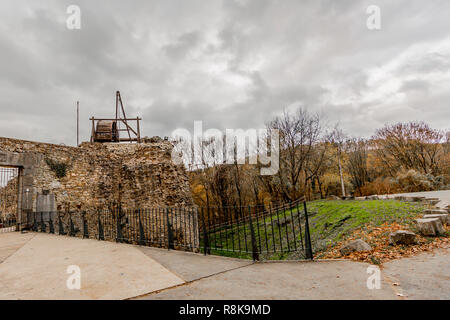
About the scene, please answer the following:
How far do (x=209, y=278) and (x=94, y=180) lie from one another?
12.2 metres

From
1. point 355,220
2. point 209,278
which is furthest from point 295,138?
point 209,278

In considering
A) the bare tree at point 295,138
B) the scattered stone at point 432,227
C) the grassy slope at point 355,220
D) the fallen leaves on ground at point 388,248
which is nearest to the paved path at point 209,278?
the fallen leaves on ground at point 388,248

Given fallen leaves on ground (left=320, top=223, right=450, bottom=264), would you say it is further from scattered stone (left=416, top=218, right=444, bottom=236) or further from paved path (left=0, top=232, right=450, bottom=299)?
paved path (left=0, top=232, right=450, bottom=299)

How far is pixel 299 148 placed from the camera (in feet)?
66.7

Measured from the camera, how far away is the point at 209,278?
3.68m

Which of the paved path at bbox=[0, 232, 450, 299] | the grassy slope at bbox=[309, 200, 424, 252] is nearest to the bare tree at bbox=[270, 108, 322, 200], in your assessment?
the grassy slope at bbox=[309, 200, 424, 252]

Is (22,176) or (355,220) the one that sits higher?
(22,176)

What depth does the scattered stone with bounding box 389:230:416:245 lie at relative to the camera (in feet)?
19.1

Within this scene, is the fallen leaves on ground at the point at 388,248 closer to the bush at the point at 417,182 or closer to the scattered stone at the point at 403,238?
the scattered stone at the point at 403,238

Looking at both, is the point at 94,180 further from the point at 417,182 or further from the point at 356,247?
the point at 417,182

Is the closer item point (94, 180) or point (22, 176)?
point (22, 176)
